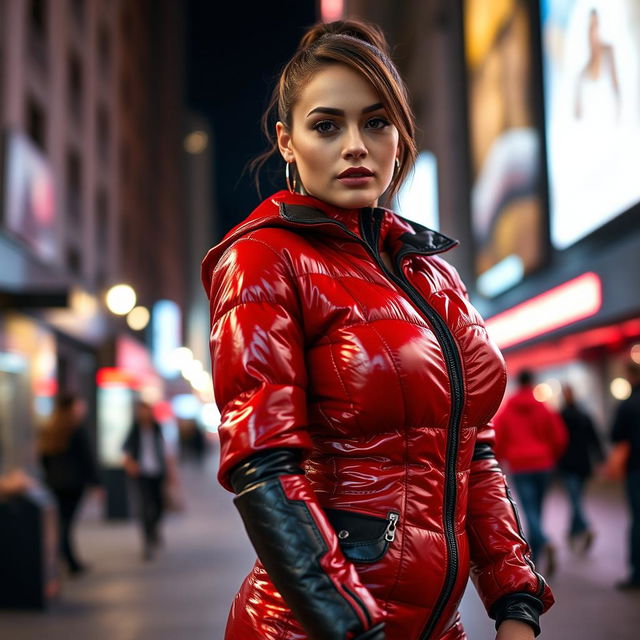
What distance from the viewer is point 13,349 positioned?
610 inches

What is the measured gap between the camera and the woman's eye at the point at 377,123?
5.82 feet

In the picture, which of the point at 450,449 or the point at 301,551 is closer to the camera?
the point at 301,551

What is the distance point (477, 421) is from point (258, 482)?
51 cm

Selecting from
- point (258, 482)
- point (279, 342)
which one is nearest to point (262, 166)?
point (279, 342)

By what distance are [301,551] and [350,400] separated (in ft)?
0.95

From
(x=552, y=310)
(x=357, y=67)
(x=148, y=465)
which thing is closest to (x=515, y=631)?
(x=357, y=67)

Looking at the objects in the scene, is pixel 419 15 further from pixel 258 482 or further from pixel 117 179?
pixel 258 482

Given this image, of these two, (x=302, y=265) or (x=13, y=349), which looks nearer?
(x=302, y=265)

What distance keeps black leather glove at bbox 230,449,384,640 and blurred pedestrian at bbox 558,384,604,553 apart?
935 centimetres

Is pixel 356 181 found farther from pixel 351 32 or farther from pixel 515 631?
pixel 515 631

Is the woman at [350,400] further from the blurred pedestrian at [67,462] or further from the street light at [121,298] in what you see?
the street light at [121,298]

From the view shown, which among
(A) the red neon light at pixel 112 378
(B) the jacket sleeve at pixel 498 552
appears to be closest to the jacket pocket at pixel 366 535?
(B) the jacket sleeve at pixel 498 552

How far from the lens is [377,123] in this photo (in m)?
1.78

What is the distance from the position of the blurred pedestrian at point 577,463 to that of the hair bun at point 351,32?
29.9ft
